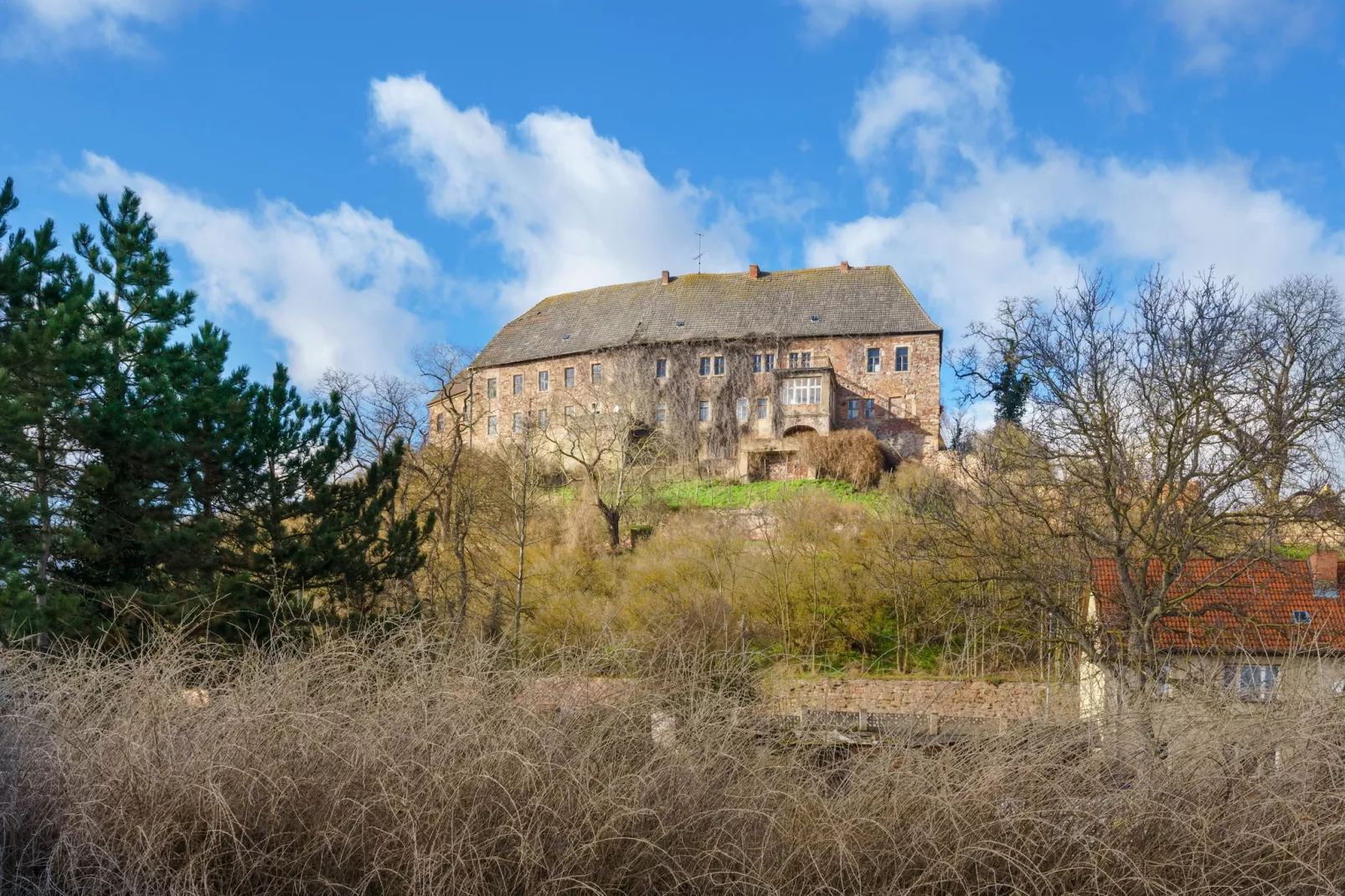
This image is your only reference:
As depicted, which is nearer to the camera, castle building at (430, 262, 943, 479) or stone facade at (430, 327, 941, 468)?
stone facade at (430, 327, 941, 468)

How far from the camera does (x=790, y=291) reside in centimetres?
5106

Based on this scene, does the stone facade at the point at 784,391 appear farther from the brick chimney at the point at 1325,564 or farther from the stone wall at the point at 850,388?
the brick chimney at the point at 1325,564

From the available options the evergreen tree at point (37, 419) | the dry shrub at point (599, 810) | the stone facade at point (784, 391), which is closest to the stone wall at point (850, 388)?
the stone facade at point (784, 391)

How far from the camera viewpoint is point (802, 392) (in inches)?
1825

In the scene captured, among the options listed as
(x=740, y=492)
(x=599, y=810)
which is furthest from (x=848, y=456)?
(x=599, y=810)

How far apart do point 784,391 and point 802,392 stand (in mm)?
796

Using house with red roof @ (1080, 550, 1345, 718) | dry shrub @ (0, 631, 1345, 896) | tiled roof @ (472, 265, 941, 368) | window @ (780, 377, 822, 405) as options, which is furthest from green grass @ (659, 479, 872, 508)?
dry shrub @ (0, 631, 1345, 896)

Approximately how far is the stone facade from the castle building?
52mm

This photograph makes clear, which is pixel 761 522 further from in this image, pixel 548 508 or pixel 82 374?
pixel 82 374

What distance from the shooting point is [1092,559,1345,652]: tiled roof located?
12.8 metres

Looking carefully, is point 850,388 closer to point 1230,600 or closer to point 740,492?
point 740,492

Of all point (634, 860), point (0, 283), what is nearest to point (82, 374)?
point (0, 283)

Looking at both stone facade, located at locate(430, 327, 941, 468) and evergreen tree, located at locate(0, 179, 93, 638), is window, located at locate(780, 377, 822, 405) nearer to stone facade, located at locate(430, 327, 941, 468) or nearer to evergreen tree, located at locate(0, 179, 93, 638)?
stone facade, located at locate(430, 327, 941, 468)

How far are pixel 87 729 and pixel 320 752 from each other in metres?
1.21
